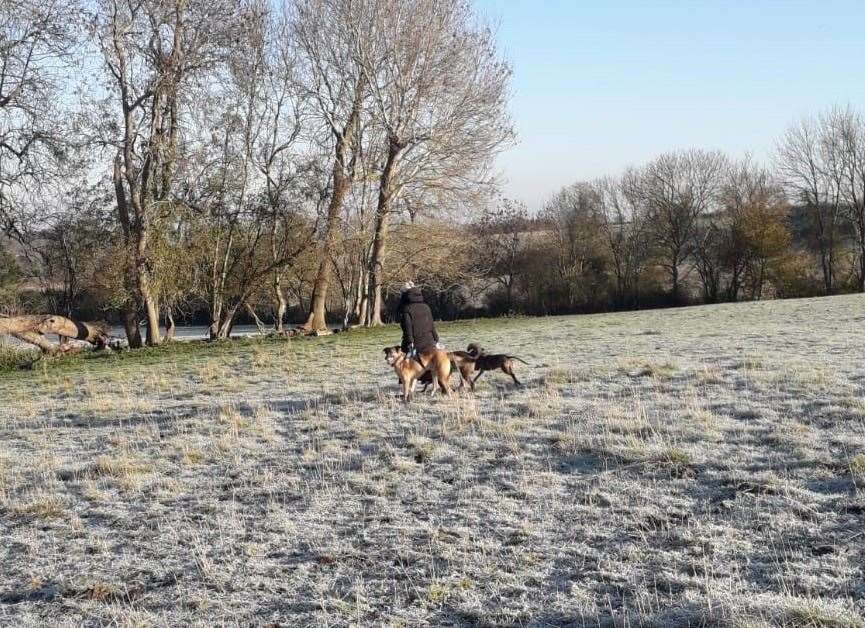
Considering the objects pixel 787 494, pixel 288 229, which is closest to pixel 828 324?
pixel 787 494

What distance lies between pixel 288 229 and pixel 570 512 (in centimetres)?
2342

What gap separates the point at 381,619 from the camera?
14.1 ft

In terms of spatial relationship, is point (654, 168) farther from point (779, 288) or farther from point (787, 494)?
point (787, 494)

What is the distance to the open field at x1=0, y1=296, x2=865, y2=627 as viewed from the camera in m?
4.49

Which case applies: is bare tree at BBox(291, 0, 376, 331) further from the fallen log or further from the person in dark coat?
the person in dark coat

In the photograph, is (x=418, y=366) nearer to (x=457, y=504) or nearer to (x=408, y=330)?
(x=408, y=330)

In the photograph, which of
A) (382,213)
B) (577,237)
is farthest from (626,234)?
(382,213)

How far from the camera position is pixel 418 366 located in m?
10.6

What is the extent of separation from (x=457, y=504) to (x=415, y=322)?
504 cm

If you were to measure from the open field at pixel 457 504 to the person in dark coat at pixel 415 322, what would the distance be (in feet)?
3.03

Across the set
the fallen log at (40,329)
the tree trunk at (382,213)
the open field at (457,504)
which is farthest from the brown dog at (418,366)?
the tree trunk at (382,213)

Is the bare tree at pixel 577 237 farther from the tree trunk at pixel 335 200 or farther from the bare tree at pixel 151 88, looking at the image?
the bare tree at pixel 151 88

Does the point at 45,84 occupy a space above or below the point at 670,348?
above

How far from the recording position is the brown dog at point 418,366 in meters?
10.5
